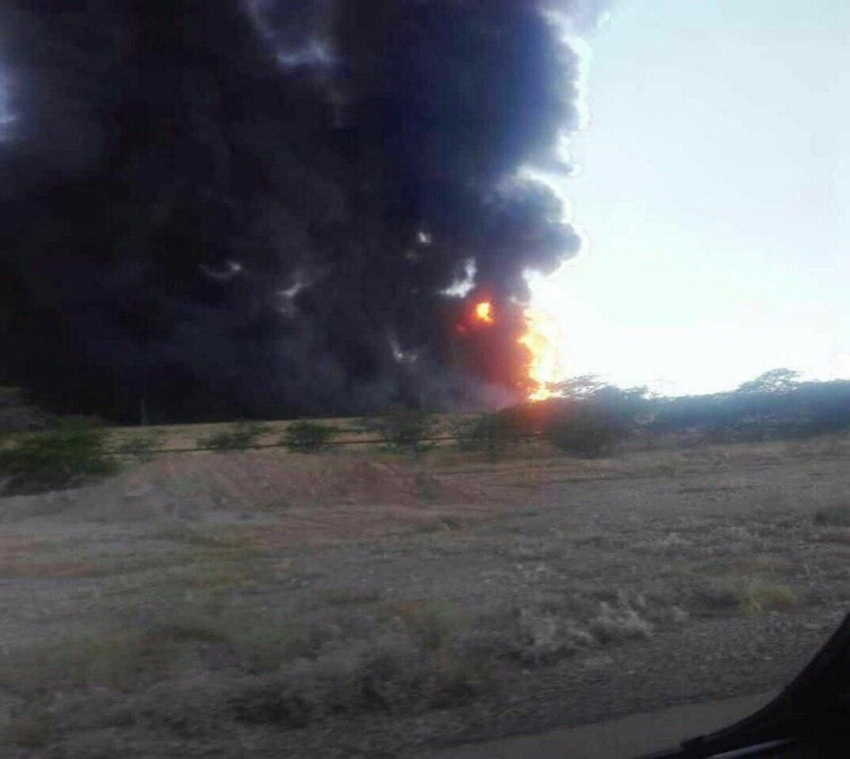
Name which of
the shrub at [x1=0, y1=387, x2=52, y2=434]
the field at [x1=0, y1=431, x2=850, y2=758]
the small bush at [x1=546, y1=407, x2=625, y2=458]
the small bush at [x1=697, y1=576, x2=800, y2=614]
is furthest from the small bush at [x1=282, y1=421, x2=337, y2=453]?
the small bush at [x1=697, y1=576, x2=800, y2=614]

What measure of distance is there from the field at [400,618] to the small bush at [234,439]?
36.0ft

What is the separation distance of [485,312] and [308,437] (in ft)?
45.0

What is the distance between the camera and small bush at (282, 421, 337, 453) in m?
28.3

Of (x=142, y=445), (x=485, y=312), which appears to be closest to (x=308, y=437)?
(x=142, y=445)

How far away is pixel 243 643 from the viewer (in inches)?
290

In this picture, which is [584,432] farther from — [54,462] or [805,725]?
[805,725]

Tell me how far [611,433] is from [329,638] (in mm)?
22413

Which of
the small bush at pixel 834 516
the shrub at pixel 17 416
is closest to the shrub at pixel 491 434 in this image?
the shrub at pixel 17 416

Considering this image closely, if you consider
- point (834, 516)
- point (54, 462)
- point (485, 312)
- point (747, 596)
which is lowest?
point (747, 596)

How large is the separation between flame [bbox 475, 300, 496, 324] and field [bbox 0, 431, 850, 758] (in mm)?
23503

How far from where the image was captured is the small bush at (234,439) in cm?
2914

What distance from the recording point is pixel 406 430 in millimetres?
28984

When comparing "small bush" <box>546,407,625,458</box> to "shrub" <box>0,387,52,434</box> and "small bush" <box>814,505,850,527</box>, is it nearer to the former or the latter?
"shrub" <box>0,387,52,434</box>

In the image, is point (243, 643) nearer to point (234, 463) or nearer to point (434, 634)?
point (434, 634)
